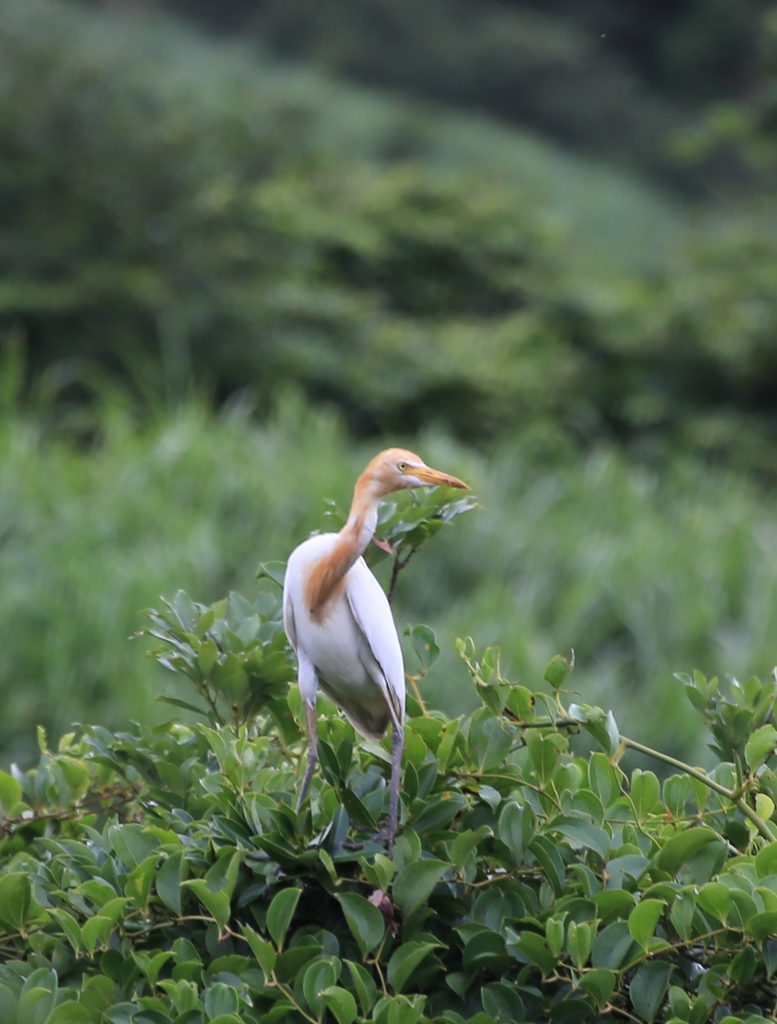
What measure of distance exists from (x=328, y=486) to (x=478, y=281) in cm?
444

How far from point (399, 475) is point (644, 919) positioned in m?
0.57

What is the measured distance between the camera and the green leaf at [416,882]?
1406 millimetres

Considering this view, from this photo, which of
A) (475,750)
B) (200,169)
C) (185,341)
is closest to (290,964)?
(475,750)

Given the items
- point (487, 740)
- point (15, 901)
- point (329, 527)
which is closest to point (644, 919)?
point (487, 740)

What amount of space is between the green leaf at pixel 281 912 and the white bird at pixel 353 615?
0.13m

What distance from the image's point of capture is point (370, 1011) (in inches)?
54.5

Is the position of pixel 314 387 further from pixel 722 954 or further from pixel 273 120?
pixel 722 954

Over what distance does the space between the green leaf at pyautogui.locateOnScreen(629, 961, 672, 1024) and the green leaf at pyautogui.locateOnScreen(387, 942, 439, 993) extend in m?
0.24

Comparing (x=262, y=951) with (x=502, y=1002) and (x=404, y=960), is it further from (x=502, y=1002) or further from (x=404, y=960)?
(x=502, y=1002)

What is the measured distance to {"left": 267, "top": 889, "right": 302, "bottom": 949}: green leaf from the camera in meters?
1.38

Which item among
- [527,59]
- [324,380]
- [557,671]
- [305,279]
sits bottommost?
[324,380]

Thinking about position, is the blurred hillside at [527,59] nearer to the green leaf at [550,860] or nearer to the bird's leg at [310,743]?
the bird's leg at [310,743]

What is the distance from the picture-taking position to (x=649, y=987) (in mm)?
1398

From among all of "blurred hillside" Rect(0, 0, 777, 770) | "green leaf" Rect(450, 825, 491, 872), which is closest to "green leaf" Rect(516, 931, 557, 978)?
"green leaf" Rect(450, 825, 491, 872)
